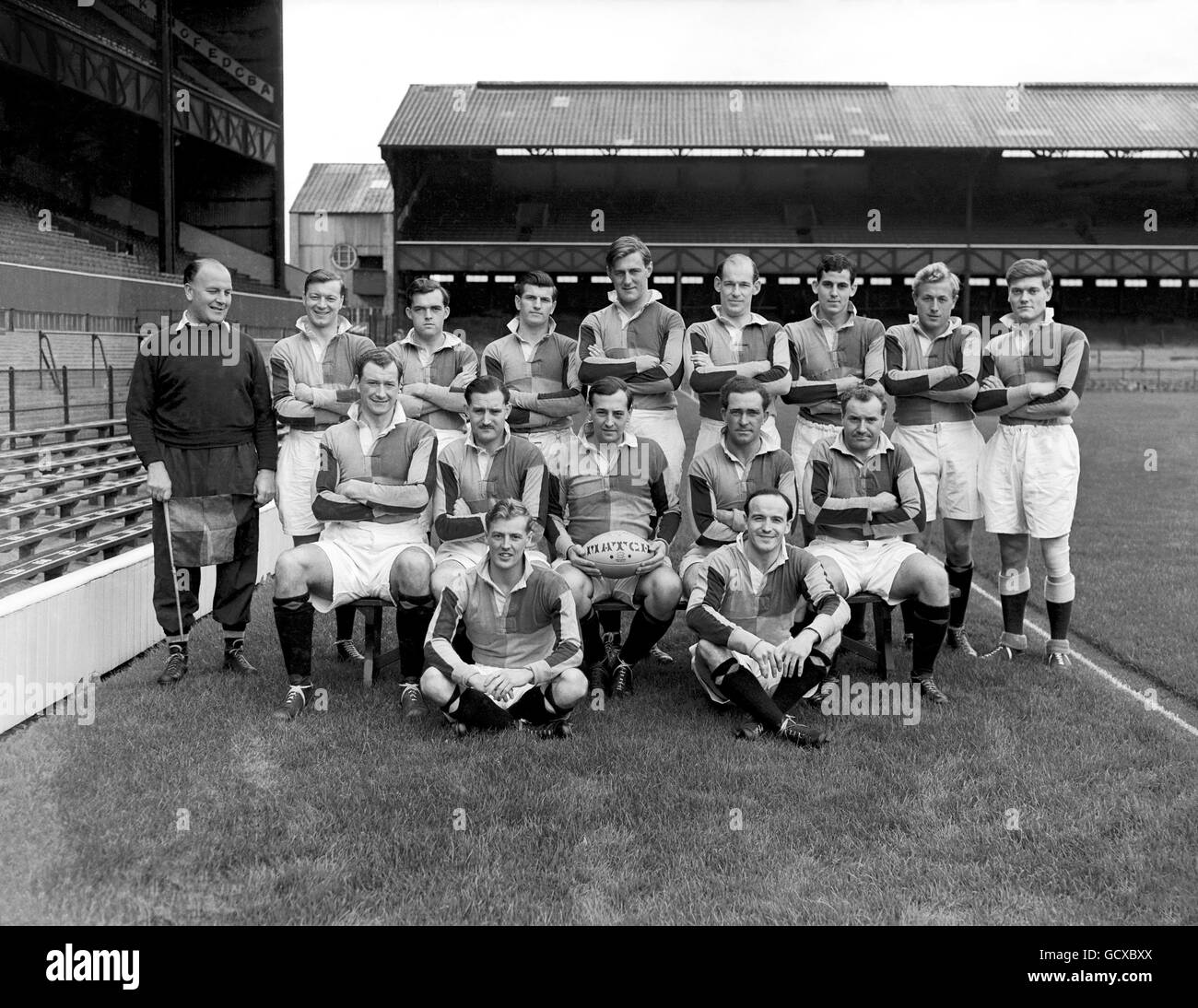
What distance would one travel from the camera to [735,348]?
20.7 ft

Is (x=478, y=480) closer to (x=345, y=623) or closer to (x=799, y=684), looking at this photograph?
(x=345, y=623)

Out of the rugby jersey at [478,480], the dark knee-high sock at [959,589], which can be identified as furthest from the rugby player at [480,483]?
the dark knee-high sock at [959,589]

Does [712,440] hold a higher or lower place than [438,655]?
higher

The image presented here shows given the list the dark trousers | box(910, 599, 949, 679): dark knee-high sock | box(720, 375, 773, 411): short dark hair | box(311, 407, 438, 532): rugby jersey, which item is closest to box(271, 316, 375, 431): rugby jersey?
box(311, 407, 438, 532): rugby jersey

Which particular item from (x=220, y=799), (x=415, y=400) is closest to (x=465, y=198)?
(x=415, y=400)

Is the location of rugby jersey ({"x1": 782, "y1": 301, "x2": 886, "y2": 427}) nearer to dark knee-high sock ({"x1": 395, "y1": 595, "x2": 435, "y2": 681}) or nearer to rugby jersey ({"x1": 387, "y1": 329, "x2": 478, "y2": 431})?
rugby jersey ({"x1": 387, "y1": 329, "x2": 478, "y2": 431})

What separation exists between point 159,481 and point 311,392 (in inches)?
36.0

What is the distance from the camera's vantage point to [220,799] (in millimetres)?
4191

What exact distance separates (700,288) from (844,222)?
5.08m

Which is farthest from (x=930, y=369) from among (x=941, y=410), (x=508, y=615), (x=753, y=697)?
(x=508, y=615)

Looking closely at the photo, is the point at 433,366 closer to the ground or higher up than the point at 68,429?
higher up

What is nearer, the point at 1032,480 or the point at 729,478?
the point at 729,478
